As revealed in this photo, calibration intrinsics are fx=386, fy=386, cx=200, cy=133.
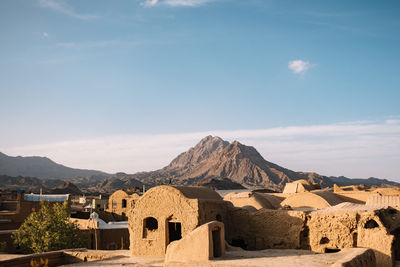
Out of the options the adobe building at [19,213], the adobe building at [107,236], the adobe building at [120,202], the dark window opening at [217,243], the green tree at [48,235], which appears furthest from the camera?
the adobe building at [120,202]

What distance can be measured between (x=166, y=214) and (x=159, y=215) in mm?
328

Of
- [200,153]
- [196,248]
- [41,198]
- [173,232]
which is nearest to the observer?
[196,248]

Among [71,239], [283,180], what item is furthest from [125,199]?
[283,180]

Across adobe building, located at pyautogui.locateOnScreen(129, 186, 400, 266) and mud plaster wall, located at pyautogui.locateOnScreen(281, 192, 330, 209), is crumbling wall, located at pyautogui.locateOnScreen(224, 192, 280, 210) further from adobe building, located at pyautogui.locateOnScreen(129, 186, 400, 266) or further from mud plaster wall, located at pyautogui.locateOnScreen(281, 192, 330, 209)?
adobe building, located at pyautogui.locateOnScreen(129, 186, 400, 266)

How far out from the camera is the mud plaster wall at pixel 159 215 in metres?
14.2

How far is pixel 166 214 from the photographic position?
1482 cm

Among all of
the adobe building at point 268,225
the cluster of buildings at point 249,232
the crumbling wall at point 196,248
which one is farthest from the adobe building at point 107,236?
the crumbling wall at point 196,248

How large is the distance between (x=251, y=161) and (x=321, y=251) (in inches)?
4169

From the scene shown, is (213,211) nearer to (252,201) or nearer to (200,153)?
(252,201)

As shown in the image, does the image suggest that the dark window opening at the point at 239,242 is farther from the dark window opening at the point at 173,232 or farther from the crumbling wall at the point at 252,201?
the crumbling wall at the point at 252,201

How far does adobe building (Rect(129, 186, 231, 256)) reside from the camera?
1423 centimetres

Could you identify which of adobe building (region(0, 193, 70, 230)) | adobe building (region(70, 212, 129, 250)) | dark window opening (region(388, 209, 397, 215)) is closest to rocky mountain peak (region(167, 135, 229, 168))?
adobe building (region(0, 193, 70, 230))

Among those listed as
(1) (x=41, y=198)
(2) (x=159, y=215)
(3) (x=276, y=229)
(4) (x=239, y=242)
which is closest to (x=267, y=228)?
(3) (x=276, y=229)

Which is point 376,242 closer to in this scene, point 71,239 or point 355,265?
point 355,265
